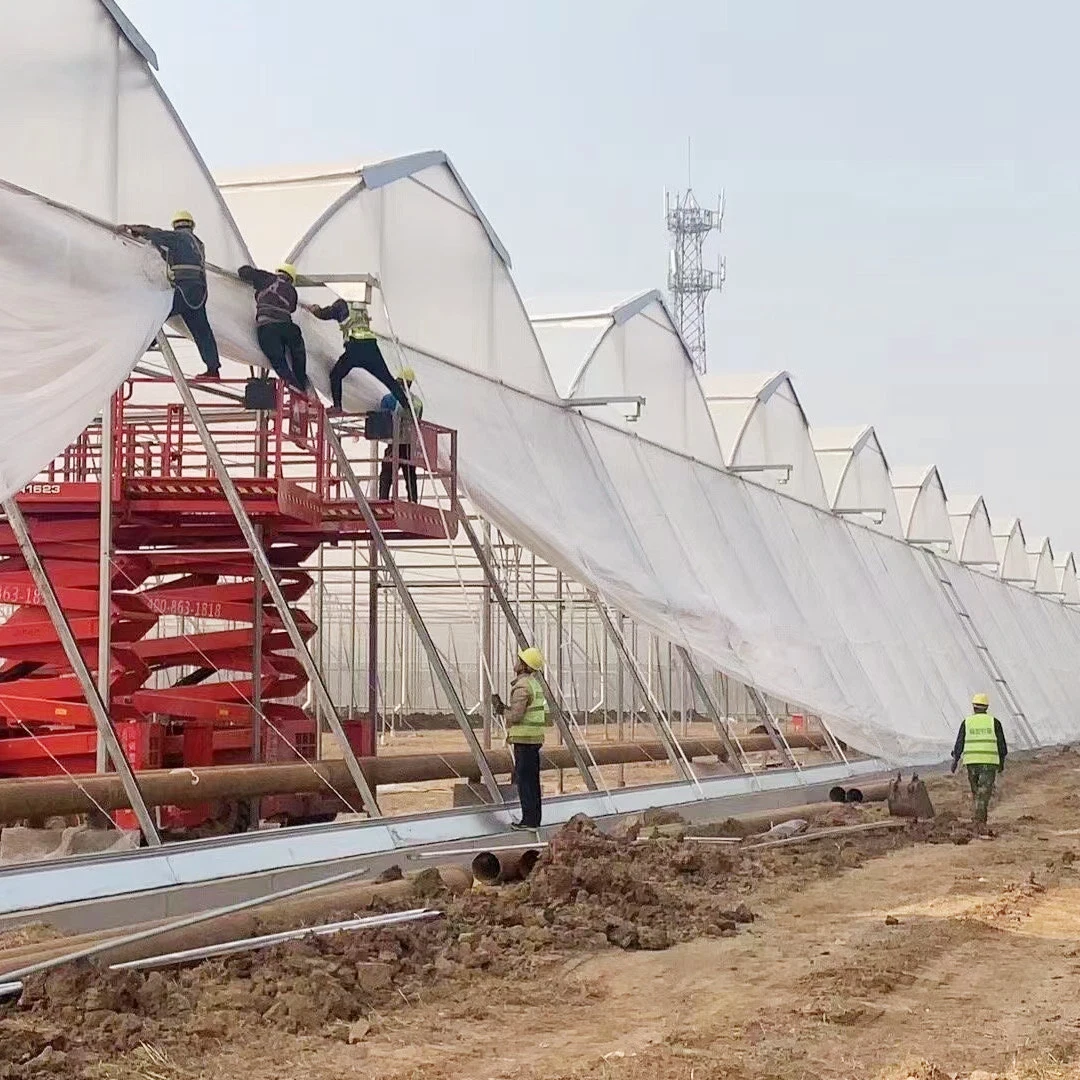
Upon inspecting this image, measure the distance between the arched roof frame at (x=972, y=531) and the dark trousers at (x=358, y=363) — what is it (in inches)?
1081

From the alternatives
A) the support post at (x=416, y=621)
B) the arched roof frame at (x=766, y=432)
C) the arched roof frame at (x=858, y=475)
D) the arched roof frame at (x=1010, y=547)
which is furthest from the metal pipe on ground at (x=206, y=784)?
the arched roof frame at (x=1010, y=547)

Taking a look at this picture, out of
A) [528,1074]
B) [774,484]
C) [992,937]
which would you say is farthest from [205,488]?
[774,484]

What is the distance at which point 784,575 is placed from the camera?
1977 cm

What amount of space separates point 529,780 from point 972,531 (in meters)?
29.5

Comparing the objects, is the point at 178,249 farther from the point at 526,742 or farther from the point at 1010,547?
the point at 1010,547

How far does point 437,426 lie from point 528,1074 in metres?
7.43

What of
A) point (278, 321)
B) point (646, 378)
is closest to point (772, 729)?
point (646, 378)

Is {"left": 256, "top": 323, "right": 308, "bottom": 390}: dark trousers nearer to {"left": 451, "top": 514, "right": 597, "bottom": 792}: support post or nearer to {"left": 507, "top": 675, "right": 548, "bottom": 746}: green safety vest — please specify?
{"left": 451, "top": 514, "right": 597, "bottom": 792}: support post

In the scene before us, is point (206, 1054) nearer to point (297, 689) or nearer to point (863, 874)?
point (863, 874)

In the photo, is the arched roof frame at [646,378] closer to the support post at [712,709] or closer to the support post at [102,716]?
the support post at [712,709]

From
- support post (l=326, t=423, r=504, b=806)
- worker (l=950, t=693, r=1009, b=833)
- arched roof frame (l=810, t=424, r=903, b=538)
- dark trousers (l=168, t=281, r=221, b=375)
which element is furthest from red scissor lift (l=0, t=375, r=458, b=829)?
arched roof frame (l=810, t=424, r=903, b=538)

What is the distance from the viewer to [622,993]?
712 cm

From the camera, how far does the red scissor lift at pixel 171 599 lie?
12.1 meters

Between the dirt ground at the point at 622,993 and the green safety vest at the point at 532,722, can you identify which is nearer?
the dirt ground at the point at 622,993
